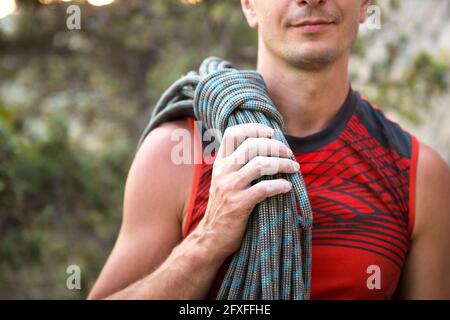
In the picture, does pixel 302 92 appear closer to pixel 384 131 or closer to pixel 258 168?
pixel 384 131

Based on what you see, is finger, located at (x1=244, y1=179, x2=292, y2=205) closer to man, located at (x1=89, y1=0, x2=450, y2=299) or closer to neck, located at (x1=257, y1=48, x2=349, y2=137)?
man, located at (x1=89, y1=0, x2=450, y2=299)

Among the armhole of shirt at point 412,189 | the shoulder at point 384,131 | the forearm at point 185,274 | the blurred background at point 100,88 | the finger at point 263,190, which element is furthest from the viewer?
the blurred background at point 100,88

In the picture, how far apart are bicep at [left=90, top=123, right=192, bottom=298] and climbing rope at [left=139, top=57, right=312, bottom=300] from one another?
Answer: 0.25 m

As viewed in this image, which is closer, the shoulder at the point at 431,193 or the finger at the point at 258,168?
the finger at the point at 258,168

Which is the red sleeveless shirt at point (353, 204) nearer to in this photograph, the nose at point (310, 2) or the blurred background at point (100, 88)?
the nose at point (310, 2)

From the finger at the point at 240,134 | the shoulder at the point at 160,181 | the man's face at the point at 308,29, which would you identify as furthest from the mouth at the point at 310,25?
the shoulder at the point at 160,181

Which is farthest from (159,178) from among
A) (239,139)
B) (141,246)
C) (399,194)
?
(399,194)

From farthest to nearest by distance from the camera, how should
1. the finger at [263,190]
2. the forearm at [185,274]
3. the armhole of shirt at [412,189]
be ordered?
the armhole of shirt at [412,189] < the forearm at [185,274] < the finger at [263,190]

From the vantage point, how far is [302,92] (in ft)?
7.38

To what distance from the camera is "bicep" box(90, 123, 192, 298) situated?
2.10 metres

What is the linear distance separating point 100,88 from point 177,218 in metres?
3.57

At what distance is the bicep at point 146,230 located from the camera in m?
2.10

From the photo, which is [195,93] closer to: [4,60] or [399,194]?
[399,194]

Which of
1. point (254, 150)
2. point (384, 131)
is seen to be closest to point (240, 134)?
point (254, 150)
